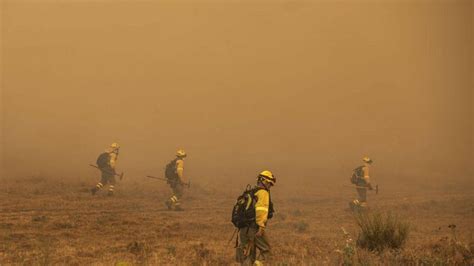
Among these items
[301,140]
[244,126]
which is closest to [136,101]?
[244,126]

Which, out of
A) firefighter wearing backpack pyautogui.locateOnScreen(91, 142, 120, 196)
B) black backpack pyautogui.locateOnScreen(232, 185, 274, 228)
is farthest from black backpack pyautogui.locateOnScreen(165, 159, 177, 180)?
black backpack pyautogui.locateOnScreen(232, 185, 274, 228)

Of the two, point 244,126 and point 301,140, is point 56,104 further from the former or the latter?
point 301,140

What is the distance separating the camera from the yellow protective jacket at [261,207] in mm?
7945

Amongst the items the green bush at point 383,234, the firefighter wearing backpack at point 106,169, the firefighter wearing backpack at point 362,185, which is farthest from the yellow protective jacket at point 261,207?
the firefighter wearing backpack at point 106,169

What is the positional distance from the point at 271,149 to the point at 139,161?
1689 cm

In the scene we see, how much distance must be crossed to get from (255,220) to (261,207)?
26cm

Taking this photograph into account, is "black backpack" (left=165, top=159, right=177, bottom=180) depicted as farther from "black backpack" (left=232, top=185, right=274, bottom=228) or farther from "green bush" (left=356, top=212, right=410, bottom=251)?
"black backpack" (left=232, top=185, right=274, bottom=228)

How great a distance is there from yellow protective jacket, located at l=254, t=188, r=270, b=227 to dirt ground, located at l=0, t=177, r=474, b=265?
1.11 m

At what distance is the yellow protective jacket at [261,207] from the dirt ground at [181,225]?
1.11 metres

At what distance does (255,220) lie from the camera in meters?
8.03

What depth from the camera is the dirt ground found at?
9172mm

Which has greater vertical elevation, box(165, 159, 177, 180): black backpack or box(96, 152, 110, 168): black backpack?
box(96, 152, 110, 168): black backpack

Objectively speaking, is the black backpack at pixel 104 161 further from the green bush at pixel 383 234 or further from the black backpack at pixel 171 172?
the green bush at pixel 383 234

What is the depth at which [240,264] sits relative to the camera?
8586 millimetres
